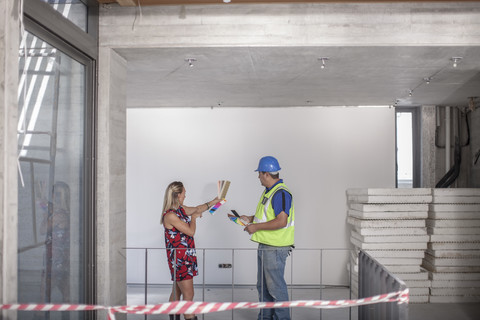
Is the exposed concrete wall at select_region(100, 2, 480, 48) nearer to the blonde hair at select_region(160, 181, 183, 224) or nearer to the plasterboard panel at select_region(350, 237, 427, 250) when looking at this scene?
the blonde hair at select_region(160, 181, 183, 224)

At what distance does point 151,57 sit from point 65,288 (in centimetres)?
268

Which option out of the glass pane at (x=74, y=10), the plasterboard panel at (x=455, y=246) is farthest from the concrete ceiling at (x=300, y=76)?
the plasterboard panel at (x=455, y=246)

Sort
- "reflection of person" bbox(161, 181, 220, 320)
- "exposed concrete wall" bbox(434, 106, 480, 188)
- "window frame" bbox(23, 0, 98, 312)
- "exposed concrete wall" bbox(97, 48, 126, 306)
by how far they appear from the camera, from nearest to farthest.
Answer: "window frame" bbox(23, 0, 98, 312) → "exposed concrete wall" bbox(97, 48, 126, 306) → "reflection of person" bbox(161, 181, 220, 320) → "exposed concrete wall" bbox(434, 106, 480, 188)

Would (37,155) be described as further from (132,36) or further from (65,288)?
(132,36)

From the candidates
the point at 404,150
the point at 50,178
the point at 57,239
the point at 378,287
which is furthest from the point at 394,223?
the point at 50,178

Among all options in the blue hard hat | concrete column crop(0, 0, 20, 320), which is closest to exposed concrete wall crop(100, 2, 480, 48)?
the blue hard hat

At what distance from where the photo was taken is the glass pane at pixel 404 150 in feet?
32.2

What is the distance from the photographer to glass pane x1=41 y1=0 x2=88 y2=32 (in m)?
4.33

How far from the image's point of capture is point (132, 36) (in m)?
5.23

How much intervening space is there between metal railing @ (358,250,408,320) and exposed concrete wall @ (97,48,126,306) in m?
2.65

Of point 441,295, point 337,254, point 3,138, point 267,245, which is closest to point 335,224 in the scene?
point 337,254

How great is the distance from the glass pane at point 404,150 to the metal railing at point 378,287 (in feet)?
17.1

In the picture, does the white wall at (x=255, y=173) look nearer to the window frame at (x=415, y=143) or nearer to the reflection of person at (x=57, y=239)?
the window frame at (x=415, y=143)

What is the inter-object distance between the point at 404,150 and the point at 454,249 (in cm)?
280
